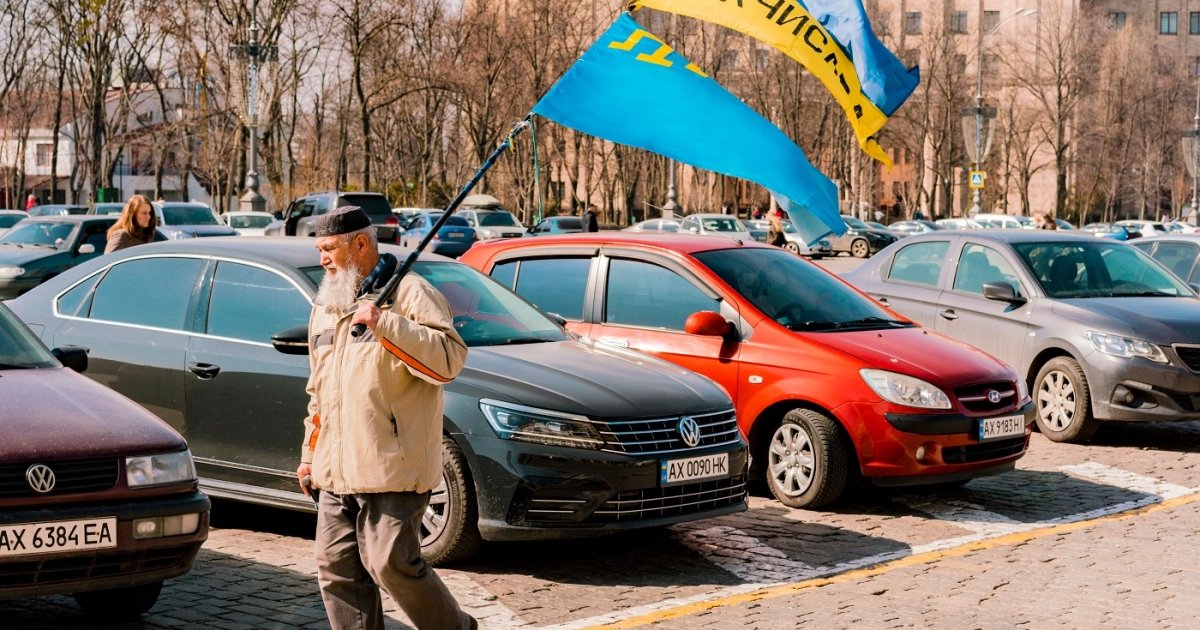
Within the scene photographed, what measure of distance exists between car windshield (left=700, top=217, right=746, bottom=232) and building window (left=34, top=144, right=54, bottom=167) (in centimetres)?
7208

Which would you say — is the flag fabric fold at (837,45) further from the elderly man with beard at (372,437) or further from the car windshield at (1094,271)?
the car windshield at (1094,271)

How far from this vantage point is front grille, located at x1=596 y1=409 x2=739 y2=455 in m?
6.82

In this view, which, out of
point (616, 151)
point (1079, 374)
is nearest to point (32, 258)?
point (1079, 374)

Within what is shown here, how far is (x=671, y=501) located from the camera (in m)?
6.99

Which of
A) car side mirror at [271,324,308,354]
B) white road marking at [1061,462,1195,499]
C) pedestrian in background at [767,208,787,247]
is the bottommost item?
white road marking at [1061,462,1195,499]

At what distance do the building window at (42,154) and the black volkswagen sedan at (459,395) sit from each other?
354ft

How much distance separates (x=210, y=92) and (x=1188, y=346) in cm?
5765

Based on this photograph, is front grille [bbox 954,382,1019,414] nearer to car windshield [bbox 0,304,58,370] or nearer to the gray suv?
car windshield [bbox 0,304,58,370]

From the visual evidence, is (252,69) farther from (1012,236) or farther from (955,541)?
(955,541)

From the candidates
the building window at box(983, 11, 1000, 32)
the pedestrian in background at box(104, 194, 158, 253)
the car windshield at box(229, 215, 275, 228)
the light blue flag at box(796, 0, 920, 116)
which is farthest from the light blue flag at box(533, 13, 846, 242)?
the building window at box(983, 11, 1000, 32)

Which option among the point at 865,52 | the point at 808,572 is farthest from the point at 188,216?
the point at 808,572

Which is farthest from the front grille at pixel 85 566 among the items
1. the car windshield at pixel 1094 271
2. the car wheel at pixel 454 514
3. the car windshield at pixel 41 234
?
the car windshield at pixel 41 234

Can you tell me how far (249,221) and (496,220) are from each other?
9.45m

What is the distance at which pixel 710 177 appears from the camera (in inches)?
3155
